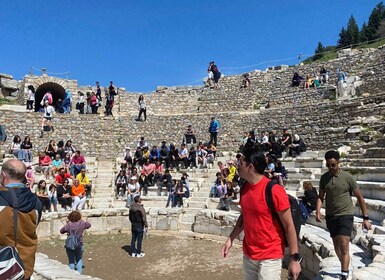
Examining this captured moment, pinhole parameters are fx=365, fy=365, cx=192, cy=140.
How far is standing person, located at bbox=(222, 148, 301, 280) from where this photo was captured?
2977 millimetres

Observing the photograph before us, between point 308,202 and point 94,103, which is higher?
point 94,103

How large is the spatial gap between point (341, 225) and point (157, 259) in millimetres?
5289

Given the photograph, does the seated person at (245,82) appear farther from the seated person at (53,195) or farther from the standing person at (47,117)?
the seated person at (53,195)

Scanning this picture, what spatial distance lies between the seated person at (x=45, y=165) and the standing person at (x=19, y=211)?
451 inches

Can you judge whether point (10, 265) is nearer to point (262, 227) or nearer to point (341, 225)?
point (262, 227)

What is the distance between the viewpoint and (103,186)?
47.3 ft

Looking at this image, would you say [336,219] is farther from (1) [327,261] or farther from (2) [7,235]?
(2) [7,235]

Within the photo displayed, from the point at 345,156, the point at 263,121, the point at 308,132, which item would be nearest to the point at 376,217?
the point at 345,156

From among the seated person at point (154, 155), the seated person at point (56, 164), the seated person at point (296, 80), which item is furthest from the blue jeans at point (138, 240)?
the seated person at point (296, 80)

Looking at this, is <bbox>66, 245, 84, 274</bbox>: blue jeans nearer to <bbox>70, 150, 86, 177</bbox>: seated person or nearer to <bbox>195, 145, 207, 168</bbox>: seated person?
<bbox>70, 150, 86, 177</bbox>: seated person

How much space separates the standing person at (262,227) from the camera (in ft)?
9.77

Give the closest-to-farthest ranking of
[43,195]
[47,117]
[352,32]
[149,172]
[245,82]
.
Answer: [43,195], [149,172], [47,117], [245,82], [352,32]

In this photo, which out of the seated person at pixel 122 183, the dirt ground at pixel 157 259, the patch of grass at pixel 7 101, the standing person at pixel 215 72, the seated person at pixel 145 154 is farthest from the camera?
the standing person at pixel 215 72

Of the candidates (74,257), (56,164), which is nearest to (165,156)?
(56,164)
